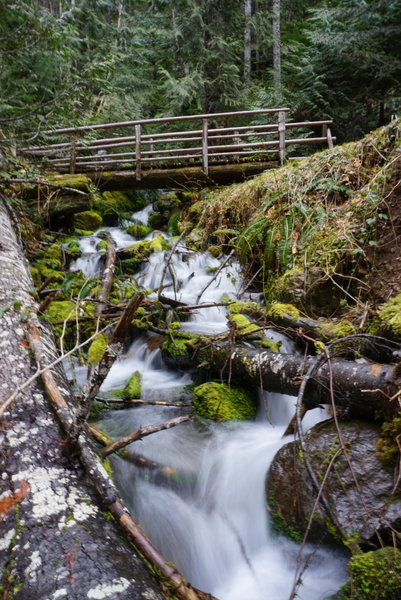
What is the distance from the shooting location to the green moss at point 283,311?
3.98 meters

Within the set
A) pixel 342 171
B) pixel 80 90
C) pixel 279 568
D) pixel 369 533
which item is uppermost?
pixel 80 90

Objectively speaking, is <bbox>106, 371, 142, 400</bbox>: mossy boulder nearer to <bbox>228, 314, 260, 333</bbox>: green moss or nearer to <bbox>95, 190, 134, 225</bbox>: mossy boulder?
<bbox>228, 314, 260, 333</bbox>: green moss

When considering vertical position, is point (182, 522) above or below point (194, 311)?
below

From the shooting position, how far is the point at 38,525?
149 cm

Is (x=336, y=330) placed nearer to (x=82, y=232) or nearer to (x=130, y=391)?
(x=130, y=391)

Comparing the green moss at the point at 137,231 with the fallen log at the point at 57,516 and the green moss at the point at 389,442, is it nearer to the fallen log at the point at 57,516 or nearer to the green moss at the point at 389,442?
the fallen log at the point at 57,516

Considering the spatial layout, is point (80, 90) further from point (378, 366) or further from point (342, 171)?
point (378, 366)

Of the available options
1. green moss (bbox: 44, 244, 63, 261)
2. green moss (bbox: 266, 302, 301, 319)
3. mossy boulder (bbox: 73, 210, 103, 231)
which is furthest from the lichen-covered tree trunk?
mossy boulder (bbox: 73, 210, 103, 231)

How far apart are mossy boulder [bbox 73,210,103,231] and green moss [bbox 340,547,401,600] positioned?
348 inches

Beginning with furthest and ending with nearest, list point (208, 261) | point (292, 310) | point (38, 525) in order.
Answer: point (208, 261) < point (292, 310) < point (38, 525)

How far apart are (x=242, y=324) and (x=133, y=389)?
1343mm

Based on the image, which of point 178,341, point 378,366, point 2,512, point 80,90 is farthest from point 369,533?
point 80,90

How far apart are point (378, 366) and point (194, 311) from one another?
3.10m

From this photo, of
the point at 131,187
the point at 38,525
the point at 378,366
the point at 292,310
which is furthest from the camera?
the point at 131,187
